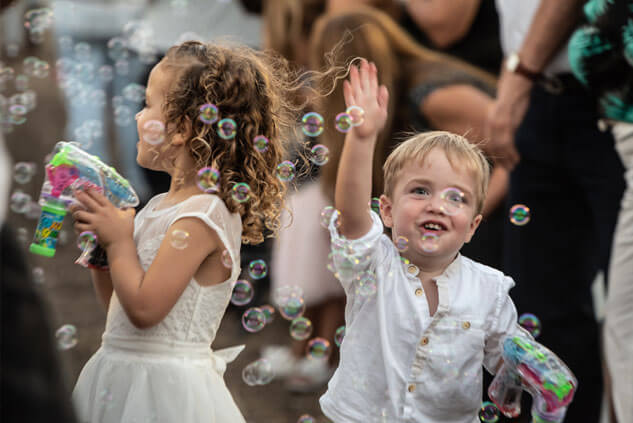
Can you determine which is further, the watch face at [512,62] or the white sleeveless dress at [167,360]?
the watch face at [512,62]

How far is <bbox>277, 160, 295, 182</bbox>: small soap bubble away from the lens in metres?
1.47

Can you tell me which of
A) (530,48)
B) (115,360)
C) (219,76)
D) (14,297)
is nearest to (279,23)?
(530,48)

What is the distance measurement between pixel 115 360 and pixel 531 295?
1232 millimetres

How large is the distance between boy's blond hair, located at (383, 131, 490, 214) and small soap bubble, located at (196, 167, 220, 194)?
0.32 meters

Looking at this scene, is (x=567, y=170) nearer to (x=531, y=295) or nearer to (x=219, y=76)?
(x=531, y=295)

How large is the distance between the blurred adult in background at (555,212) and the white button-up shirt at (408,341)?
74cm

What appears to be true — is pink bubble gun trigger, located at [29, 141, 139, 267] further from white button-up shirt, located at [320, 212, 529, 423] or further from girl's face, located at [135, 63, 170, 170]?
white button-up shirt, located at [320, 212, 529, 423]

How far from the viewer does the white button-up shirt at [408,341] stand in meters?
1.32

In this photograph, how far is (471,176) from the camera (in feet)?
4.49

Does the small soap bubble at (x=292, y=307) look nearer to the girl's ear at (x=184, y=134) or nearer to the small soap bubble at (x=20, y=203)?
the girl's ear at (x=184, y=134)

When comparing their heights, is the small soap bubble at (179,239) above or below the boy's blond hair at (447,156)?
below

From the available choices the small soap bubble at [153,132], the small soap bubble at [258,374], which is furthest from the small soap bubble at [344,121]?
the small soap bubble at [258,374]

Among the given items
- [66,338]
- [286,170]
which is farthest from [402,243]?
[66,338]

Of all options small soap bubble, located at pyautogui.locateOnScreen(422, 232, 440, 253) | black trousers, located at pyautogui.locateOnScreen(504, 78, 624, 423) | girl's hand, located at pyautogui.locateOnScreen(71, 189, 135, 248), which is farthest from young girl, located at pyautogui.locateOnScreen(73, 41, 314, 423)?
black trousers, located at pyautogui.locateOnScreen(504, 78, 624, 423)
